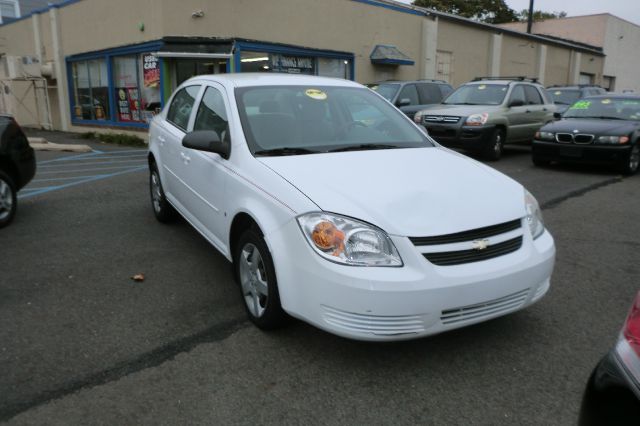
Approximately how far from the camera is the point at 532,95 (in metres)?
12.4

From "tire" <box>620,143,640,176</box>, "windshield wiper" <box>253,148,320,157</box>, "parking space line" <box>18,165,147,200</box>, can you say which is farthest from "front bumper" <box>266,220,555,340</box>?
"tire" <box>620,143,640,176</box>

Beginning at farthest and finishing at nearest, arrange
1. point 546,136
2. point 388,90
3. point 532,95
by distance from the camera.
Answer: point 388,90 → point 532,95 → point 546,136

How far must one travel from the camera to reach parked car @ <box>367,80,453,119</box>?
12.7 meters

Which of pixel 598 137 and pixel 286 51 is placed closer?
pixel 598 137

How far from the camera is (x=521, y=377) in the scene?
9.66 ft

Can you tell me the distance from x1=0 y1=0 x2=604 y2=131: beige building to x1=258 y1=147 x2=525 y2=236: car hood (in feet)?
37.5

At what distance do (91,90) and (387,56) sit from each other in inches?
405

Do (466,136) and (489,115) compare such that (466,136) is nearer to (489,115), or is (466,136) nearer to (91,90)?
(489,115)

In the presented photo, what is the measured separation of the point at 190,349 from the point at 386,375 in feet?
4.01

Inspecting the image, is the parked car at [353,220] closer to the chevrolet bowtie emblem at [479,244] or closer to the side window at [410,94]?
the chevrolet bowtie emblem at [479,244]

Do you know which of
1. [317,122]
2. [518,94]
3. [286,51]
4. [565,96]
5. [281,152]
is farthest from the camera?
[565,96]

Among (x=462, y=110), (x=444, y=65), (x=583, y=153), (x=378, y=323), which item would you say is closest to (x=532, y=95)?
(x=462, y=110)

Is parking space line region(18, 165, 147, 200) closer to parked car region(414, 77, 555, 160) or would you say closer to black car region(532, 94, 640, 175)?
parked car region(414, 77, 555, 160)

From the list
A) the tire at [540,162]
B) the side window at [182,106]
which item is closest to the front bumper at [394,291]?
the side window at [182,106]
